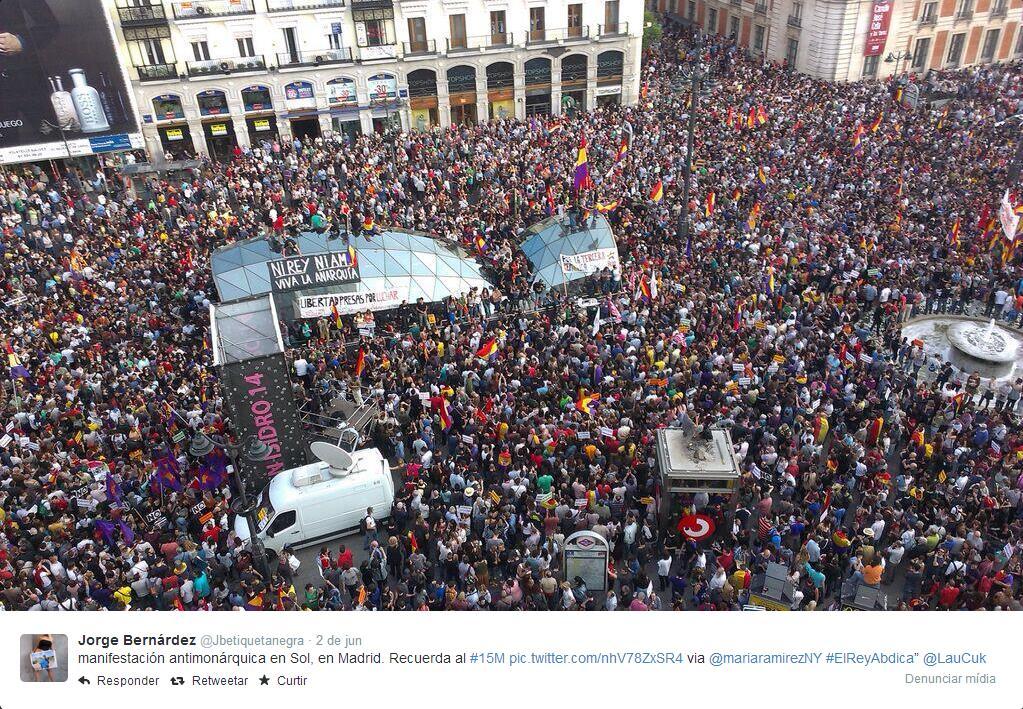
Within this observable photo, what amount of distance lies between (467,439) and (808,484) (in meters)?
6.55

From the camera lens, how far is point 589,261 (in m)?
23.4

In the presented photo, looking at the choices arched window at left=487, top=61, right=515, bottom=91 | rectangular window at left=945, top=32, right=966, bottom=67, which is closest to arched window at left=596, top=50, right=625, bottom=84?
arched window at left=487, top=61, right=515, bottom=91

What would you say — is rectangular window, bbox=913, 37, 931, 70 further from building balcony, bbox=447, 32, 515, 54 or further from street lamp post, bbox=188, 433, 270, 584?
street lamp post, bbox=188, 433, 270, 584

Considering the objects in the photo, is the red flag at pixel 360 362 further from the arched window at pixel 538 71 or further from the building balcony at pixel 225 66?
the arched window at pixel 538 71

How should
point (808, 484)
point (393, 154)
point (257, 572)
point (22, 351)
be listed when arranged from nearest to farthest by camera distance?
point (257, 572), point (808, 484), point (22, 351), point (393, 154)

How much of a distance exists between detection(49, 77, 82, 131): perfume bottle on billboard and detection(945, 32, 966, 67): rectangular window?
47524 millimetres

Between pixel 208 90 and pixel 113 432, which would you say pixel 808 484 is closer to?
pixel 113 432

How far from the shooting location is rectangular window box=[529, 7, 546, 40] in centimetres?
3981

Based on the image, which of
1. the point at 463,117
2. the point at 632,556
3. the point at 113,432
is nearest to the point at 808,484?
the point at 632,556

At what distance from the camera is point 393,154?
33906 millimetres

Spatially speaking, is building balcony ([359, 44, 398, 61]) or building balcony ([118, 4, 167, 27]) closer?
building balcony ([118, 4, 167, 27])

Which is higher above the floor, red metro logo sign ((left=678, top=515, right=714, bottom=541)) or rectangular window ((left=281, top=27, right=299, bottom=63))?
rectangular window ((left=281, top=27, right=299, bottom=63))

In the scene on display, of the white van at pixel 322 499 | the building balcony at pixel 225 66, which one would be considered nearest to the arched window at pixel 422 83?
the building balcony at pixel 225 66

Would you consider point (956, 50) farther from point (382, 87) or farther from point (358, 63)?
point (358, 63)
